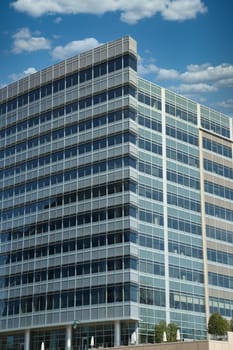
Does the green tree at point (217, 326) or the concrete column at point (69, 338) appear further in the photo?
the concrete column at point (69, 338)

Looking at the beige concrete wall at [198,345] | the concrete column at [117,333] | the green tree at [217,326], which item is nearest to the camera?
the beige concrete wall at [198,345]

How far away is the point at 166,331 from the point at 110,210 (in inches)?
665

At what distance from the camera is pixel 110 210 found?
3607 inches

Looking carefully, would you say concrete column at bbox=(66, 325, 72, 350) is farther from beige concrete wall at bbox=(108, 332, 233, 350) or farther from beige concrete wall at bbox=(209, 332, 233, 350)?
beige concrete wall at bbox=(209, 332, 233, 350)

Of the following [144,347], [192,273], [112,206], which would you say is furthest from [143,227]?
[144,347]

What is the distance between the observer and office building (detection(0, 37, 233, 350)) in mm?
90250

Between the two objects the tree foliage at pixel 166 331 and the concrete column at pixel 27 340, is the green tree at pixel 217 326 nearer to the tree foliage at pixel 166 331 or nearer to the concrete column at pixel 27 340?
the tree foliage at pixel 166 331

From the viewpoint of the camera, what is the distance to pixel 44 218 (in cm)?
9956

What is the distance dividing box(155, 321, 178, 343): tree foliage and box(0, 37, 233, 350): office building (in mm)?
1927

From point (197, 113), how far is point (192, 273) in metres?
24.3

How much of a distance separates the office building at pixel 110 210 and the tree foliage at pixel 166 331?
6.32 feet

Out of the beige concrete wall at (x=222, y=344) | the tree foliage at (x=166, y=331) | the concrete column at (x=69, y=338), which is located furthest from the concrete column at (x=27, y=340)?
the beige concrete wall at (x=222, y=344)

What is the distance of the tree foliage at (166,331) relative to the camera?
282 feet

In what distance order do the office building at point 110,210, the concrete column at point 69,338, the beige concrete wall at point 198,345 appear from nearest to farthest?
the beige concrete wall at point 198,345, the office building at point 110,210, the concrete column at point 69,338
